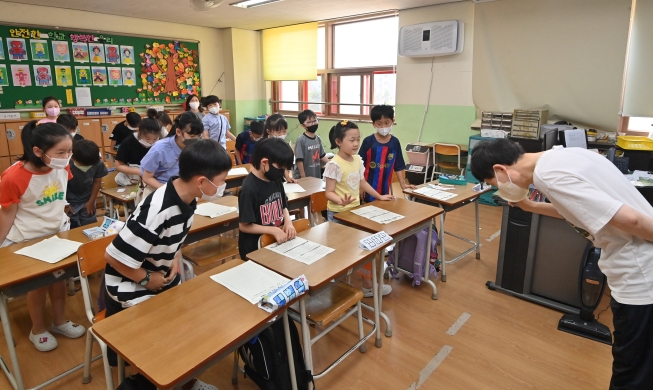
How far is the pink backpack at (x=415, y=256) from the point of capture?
9.96 ft

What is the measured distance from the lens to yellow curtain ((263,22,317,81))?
24.4 ft

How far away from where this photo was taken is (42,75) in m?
5.95

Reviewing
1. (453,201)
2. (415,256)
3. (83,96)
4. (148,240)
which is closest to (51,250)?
(148,240)

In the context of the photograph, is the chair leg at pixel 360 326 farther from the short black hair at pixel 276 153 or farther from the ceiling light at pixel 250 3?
the ceiling light at pixel 250 3

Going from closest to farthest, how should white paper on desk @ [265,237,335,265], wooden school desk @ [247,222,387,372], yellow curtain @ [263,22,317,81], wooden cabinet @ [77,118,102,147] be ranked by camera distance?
wooden school desk @ [247,222,387,372] → white paper on desk @ [265,237,335,265] → wooden cabinet @ [77,118,102,147] → yellow curtain @ [263,22,317,81]

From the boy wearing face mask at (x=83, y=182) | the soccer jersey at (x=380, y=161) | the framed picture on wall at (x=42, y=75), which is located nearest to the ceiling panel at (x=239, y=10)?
the framed picture on wall at (x=42, y=75)

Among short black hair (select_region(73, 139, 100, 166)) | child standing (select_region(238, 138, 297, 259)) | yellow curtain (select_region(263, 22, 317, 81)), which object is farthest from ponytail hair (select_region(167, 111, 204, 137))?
yellow curtain (select_region(263, 22, 317, 81))

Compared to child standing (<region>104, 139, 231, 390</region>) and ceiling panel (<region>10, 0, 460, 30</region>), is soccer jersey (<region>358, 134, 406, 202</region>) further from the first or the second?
ceiling panel (<region>10, 0, 460, 30</region>)

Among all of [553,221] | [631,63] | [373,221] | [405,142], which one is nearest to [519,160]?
[373,221]

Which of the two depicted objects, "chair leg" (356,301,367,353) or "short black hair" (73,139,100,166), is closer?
"chair leg" (356,301,367,353)

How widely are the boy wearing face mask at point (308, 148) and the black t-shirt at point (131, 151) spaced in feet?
4.78

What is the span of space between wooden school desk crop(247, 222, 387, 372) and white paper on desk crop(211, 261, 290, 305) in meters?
0.06

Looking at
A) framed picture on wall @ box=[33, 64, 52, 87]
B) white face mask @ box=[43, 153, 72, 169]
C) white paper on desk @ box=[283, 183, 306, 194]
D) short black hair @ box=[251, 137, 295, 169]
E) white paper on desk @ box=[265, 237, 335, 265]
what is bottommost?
white paper on desk @ box=[265, 237, 335, 265]

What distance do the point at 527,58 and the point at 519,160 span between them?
446 cm
